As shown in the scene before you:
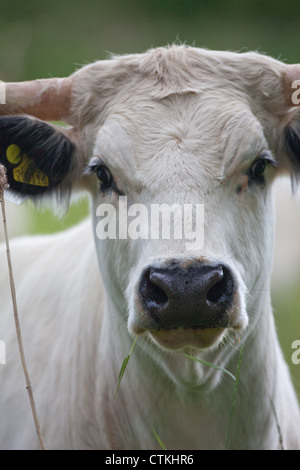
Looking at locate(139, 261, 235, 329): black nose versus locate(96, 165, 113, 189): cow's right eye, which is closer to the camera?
locate(139, 261, 235, 329): black nose

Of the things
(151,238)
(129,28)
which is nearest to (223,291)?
(151,238)

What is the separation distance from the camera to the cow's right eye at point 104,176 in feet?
15.0

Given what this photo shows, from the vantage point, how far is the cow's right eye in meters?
4.57

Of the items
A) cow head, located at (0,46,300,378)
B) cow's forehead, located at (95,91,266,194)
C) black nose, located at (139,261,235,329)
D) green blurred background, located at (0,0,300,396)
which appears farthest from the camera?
green blurred background, located at (0,0,300,396)

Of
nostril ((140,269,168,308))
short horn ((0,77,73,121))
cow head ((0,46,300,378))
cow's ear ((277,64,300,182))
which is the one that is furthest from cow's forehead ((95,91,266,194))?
nostril ((140,269,168,308))

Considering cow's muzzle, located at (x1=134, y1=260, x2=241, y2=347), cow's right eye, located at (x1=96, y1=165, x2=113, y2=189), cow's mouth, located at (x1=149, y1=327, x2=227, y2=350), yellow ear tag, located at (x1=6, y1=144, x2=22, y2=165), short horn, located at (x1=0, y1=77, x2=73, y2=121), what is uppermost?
short horn, located at (x1=0, y1=77, x2=73, y2=121)

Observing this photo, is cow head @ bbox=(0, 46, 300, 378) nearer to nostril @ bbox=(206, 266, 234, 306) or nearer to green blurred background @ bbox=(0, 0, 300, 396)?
nostril @ bbox=(206, 266, 234, 306)

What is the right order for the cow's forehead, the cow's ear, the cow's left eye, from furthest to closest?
the cow's ear
the cow's left eye
the cow's forehead

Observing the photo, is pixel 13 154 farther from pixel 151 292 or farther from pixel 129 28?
pixel 129 28

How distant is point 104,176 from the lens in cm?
459

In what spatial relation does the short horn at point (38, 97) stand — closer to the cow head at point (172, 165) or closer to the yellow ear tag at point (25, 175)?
the cow head at point (172, 165)

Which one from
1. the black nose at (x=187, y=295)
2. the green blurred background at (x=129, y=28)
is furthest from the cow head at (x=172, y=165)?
the green blurred background at (x=129, y=28)

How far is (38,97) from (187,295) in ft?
5.80

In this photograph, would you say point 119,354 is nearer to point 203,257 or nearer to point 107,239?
point 107,239
